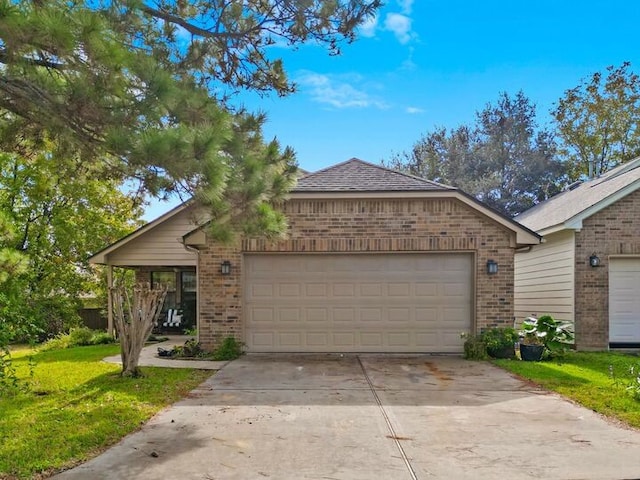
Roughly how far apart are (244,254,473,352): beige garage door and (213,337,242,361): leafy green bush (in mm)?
371

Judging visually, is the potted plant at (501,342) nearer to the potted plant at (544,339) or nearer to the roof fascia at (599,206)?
the potted plant at (544,339)

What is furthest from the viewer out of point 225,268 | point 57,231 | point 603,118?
A: point 603,118

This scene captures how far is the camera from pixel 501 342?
33.5ft

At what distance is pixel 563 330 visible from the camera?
10188 millimetres

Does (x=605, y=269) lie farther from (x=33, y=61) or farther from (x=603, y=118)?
(x=603, y=118)

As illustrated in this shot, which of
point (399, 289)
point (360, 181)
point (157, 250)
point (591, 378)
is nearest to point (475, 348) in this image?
point (399, 289)

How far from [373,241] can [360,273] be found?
748 mm

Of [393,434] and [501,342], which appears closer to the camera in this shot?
[393,434]

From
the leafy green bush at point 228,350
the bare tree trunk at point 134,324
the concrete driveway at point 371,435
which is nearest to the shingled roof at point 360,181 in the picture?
the leafy green bush at point 228,350

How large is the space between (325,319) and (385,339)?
1338mm

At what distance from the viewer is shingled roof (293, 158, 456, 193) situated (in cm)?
1066

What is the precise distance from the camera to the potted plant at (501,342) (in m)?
10.2

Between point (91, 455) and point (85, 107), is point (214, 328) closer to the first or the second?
point (91, 455)

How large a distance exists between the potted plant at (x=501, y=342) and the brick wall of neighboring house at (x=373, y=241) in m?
0.28
